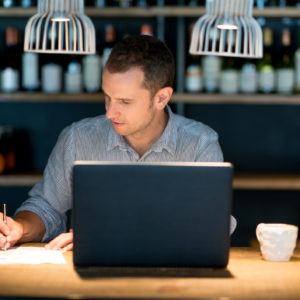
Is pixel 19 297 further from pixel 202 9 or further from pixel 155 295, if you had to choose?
pixel 202 9

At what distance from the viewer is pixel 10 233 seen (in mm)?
1591

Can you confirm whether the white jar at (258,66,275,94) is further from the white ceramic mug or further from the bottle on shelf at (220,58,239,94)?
the white ceramic mug

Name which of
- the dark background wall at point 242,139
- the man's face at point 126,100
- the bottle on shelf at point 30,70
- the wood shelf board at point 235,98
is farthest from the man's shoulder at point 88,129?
the dark background wall at point 242,139

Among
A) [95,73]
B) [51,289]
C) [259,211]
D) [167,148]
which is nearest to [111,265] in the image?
[51,289]

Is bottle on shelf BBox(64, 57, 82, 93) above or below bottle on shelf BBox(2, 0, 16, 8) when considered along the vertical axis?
below

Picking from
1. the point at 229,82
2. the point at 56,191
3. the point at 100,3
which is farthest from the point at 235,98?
the point at 56,191

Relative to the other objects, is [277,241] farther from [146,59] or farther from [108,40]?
[108,40]

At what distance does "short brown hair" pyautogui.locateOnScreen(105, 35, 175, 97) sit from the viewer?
1779 millimetres

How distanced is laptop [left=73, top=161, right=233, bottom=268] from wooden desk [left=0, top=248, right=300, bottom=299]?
59 millimetres

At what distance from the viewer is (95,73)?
2826 millimetres

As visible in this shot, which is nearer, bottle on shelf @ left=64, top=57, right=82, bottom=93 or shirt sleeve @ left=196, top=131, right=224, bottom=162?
shirt sleeve @ left=196, top=131, right=224, bottom=162

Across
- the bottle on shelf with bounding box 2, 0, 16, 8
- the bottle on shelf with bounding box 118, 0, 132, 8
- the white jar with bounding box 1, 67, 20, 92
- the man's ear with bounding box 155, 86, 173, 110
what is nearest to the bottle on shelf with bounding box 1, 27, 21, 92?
the white jar with bounding box 1, 67, 20, 92

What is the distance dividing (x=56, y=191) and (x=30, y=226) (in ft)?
0.80

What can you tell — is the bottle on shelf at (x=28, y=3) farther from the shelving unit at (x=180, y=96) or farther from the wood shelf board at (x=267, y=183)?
the wood shelf board at (x=267, y=183)
